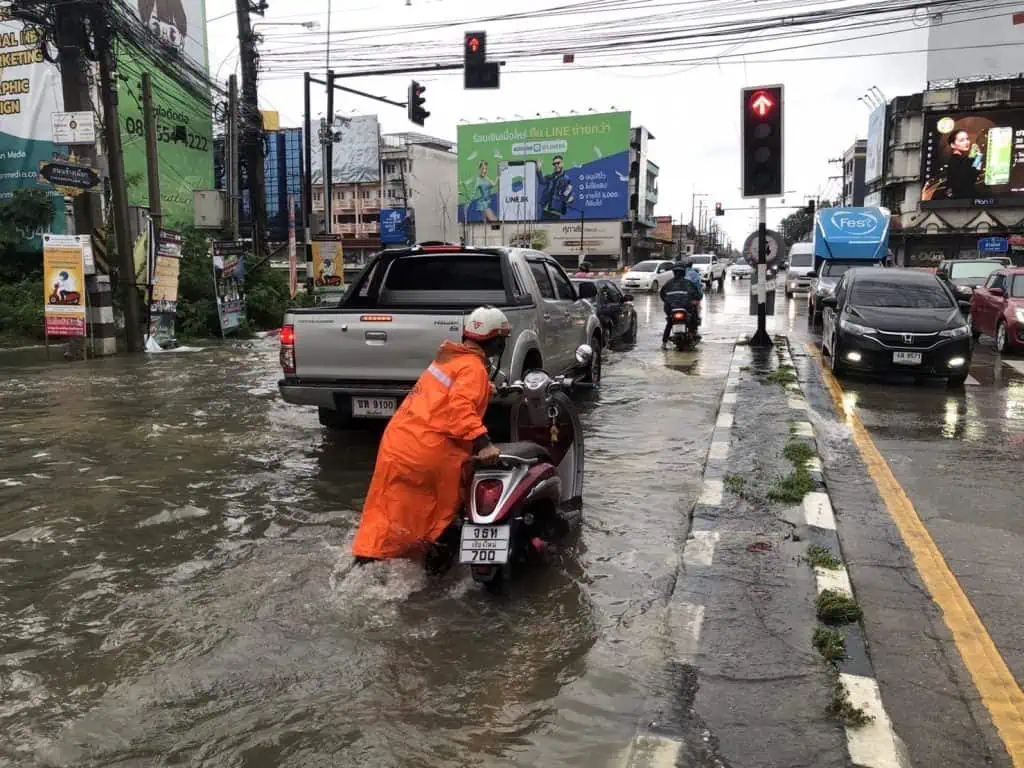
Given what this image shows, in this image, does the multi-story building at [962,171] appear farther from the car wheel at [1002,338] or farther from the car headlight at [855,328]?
the car headlight at [855,328]

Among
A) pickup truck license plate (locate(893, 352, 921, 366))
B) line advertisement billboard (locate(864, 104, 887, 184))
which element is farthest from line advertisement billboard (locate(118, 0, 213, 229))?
line advertisement billboard (locate(864, 104, 887, 184))

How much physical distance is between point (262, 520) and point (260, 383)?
19.8 feet

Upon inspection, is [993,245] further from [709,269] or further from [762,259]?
[762,259]

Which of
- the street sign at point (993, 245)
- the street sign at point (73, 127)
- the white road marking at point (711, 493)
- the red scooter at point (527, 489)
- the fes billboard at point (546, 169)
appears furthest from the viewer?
the fes billboard at point (546, 169)

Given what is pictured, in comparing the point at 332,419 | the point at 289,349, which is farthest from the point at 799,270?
the point at 289,349

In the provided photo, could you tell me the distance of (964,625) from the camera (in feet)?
12.3

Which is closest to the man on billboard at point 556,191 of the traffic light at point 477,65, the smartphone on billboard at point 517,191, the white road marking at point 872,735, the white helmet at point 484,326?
the smartphone on billboard at point 517,191

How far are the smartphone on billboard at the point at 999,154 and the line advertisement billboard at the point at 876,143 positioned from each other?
9.11 m

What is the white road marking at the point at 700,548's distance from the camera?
445cm

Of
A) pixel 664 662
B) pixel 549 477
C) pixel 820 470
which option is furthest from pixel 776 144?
pixel 664 662

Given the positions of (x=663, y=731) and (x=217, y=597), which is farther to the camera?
(x=217, y=597)

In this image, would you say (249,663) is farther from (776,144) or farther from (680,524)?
(776,144)

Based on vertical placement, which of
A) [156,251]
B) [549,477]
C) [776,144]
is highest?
[776,144]

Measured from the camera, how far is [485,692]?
3.20 metres
